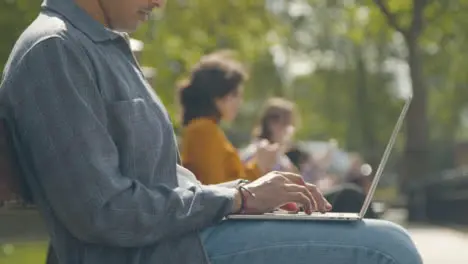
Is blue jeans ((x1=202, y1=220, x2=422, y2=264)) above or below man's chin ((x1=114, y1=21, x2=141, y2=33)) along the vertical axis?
below

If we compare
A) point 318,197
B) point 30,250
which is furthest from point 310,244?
point 30,250

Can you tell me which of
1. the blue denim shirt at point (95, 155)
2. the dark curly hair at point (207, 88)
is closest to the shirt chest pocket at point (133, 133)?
the blue denim shirt at point (95, 155)

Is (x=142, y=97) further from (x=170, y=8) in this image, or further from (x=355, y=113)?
(x=355, y=113)

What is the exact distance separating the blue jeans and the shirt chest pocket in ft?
0.65

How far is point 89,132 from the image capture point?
2375 mm

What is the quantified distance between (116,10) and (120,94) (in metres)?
0.24

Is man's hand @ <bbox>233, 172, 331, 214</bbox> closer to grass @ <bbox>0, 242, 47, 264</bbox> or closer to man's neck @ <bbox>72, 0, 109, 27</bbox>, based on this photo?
man's neck @ <bbox>72, 0, 109, 27</bbox>

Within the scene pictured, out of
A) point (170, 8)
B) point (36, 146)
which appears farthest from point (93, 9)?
point (170, 8)

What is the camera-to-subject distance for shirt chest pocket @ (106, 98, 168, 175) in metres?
2.47

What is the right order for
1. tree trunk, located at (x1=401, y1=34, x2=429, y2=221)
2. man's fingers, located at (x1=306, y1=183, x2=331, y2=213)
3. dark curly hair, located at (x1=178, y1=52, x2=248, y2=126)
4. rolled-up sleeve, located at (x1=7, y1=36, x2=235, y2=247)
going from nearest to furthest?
1. rolled-up sleeve, located at (x1=7, y1=36, x2=235, y2=247)
2. man's fingers, located at (x1=306, y1=183, x2=331, y2=213)
3. dark curly hair, located at (x1=178, y1=52, x2=248, y2=126)
4. tree trunk, located at (x1=401, y1=34, x2=429, y2=221)

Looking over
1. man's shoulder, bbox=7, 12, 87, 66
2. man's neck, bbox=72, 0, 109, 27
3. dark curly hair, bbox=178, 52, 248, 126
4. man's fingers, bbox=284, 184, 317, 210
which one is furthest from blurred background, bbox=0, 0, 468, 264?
man's fingers, bbox=284, 184, 317, 210

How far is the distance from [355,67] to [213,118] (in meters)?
A: 36.4

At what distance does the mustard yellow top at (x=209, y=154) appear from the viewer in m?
5.56

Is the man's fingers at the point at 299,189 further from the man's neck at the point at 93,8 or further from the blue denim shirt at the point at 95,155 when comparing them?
the man's neck at the point at 93,8
